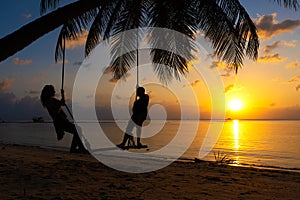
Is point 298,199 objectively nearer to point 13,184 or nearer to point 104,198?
point 104,198

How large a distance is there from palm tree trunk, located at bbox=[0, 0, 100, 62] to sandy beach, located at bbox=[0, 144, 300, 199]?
6.80ft

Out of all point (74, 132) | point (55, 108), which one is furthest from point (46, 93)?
point (74, 132)

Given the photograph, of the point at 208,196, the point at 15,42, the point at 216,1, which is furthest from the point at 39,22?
the point at 216,1

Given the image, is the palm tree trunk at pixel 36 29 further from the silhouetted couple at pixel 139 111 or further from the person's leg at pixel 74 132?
the silhouetted couple at pixel 139 111

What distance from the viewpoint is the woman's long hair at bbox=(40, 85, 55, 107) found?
7176 millimetres

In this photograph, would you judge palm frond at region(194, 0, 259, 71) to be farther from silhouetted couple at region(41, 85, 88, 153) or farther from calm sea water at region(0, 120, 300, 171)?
calm sea water at region(0, 120, 300, 171)

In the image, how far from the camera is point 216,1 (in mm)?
6977

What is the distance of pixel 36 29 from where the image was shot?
347 cm

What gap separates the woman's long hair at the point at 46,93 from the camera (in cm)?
718

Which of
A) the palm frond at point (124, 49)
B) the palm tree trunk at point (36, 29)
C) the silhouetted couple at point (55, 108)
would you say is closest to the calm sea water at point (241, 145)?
the palm frond at point (124, 49)

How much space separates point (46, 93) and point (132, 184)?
284 centimetres

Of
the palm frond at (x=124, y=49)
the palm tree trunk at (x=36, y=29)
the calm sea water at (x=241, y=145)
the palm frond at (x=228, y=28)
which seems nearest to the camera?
the palm tree trunk at (x=36, y=29)

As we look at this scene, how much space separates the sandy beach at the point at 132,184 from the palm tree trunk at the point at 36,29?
6.80 ft

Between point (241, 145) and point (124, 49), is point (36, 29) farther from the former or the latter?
point (241, 145)
